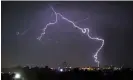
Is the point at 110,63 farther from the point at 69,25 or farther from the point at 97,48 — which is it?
the point at 69,25

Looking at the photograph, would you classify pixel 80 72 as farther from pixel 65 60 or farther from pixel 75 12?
pixel 75 12

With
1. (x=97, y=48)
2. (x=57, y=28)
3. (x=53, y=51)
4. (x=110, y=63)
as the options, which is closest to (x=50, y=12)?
(x=57, y=28)

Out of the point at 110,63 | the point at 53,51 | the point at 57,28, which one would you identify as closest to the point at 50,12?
the point at 57,28

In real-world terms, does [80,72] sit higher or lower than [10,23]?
lower

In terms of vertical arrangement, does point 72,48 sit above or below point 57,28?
A: below

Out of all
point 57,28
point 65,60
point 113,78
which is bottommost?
point 113,78

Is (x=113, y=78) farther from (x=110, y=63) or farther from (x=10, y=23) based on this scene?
(x=10, y=23)

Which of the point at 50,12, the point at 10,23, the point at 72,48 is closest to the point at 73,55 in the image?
the point at 72,48
